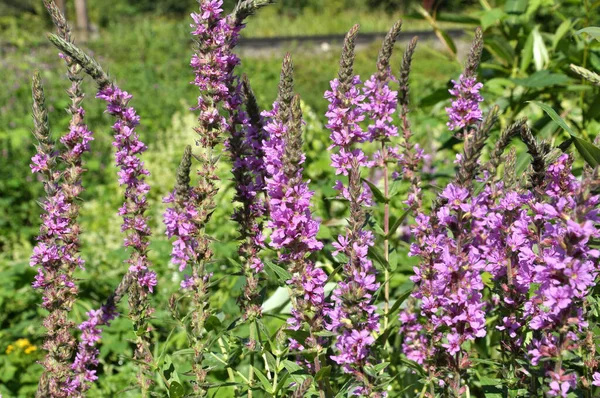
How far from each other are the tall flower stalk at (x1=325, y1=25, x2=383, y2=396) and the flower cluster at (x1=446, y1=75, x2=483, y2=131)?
1.00 feet

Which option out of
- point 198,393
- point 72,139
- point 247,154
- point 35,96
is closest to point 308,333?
point 198,393

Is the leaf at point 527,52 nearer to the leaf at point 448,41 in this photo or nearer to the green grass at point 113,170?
the leaf at point 448,41

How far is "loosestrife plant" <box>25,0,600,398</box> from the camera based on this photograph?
147 centimetres

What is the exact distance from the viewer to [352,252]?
162cm

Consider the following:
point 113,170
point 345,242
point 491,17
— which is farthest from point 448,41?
point 113,170

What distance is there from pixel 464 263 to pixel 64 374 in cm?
131

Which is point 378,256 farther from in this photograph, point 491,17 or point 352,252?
point 491,17

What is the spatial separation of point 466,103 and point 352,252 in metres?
0.65

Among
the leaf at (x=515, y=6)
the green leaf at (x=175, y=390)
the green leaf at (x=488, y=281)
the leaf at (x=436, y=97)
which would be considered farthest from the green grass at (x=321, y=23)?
the green leaf at (x=175, y=390)

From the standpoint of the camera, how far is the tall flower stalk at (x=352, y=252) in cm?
162

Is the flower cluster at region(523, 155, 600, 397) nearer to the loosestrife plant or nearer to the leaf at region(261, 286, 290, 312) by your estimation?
the loosestrife plant

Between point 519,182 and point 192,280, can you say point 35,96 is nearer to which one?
point 192,280

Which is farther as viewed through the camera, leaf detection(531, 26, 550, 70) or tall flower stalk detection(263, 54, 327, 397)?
leaf detection(531, 26, 550, 70)

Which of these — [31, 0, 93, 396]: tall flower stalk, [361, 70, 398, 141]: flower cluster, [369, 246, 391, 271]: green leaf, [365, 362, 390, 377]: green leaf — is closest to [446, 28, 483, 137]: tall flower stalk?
[361, 70, 398, 141]: flower cluster
